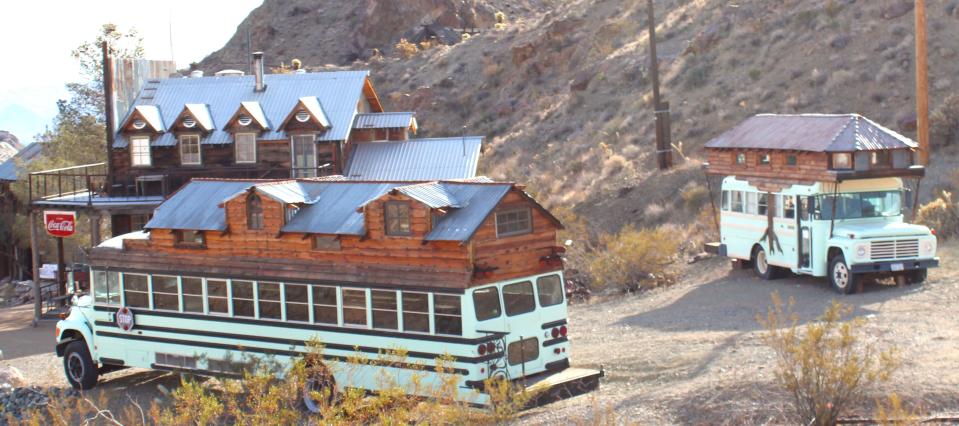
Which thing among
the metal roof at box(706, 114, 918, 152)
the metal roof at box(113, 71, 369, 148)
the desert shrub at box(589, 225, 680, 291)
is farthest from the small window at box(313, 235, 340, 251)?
the metal roof at box(113, 71, 369, 148)

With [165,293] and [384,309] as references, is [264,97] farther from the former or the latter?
[384,309]

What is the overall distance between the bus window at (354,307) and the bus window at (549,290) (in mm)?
2433

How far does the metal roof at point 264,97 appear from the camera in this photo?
103ft

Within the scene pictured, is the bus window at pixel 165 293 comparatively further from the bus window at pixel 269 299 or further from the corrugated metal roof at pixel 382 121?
the corrugated metal roof at pixel 382 121

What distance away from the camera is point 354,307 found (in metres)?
16.3

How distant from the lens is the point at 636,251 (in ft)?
87.4

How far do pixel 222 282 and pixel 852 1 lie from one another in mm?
35216

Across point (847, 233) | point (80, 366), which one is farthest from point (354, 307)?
point (847, 233)

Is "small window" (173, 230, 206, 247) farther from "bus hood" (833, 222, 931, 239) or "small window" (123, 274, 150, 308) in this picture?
"bus hood" (833, 222, 931, 239)

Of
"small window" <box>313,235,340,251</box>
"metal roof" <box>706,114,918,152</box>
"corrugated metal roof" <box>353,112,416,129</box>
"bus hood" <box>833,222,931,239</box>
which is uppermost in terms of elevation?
"corrugated metal roof" <box>353,112,416,129</box>

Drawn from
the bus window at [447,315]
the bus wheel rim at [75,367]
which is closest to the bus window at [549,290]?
the bus window at [447,315]

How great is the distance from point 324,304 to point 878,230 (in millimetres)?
10610

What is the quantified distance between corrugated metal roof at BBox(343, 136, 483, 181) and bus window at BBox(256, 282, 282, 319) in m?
13.2

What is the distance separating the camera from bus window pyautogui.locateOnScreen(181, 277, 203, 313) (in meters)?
18.1
